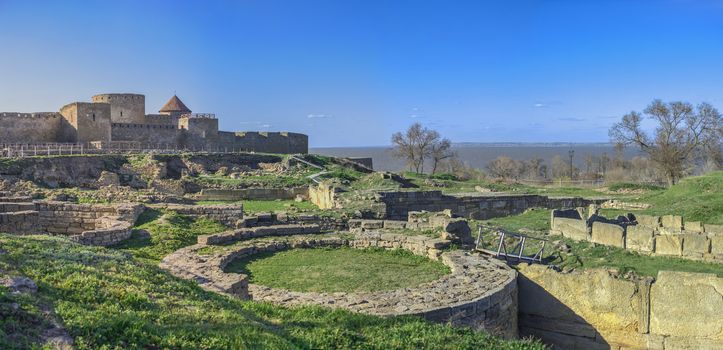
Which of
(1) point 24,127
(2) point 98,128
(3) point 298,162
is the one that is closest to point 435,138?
(3) point 298,162

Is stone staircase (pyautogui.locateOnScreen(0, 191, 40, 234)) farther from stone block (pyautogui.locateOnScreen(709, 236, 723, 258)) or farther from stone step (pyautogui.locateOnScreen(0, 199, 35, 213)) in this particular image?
stone block (pyautogui.locateOnScreen(709, 236, 723, 258))

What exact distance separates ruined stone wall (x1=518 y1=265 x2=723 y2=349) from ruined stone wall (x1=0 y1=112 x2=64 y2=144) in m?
40.6

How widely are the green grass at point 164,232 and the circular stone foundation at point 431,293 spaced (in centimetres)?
76

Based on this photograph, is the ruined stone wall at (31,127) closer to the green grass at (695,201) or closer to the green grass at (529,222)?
the green grass at (529,222)

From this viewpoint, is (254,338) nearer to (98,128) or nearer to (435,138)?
(98,128)

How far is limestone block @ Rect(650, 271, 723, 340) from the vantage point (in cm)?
904

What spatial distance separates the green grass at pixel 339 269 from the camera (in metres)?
10.8

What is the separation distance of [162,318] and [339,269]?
592 cm

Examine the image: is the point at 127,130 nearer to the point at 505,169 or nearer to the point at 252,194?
the point at 252,194

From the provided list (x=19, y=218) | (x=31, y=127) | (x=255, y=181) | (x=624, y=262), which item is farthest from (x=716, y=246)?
(x=31, y=127)

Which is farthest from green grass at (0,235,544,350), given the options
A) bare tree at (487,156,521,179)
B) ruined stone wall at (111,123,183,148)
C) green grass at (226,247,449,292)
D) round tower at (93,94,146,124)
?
bare tree at (487,156,521,179)

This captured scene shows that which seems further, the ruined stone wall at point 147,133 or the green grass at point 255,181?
the ruined stone wall at point 147,133

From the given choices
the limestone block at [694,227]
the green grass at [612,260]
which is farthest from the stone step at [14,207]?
the limestone block at [694,227]

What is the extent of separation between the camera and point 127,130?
45.3 metres
